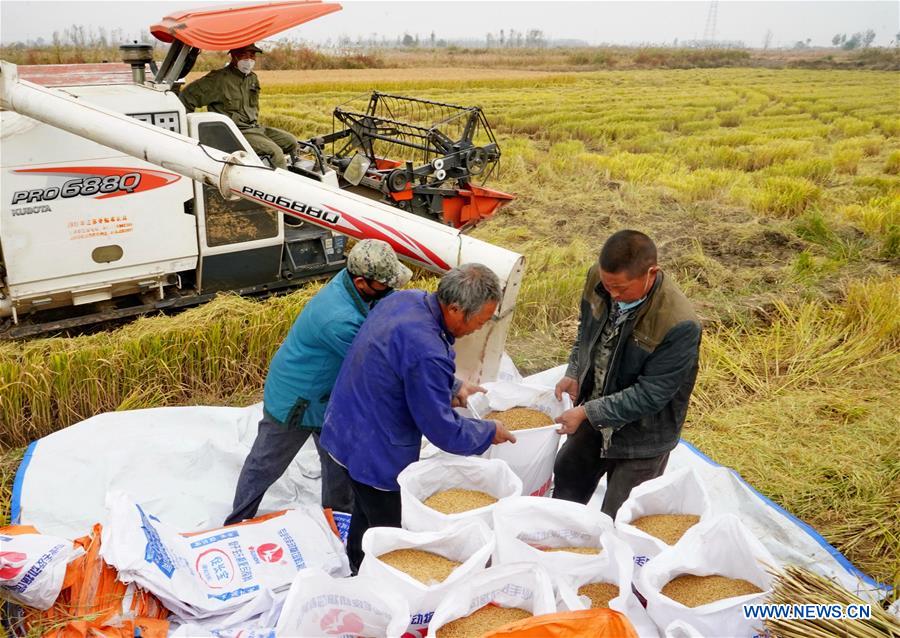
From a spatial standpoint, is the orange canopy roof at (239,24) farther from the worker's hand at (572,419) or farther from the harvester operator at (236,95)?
the worker's hand at (572,419)

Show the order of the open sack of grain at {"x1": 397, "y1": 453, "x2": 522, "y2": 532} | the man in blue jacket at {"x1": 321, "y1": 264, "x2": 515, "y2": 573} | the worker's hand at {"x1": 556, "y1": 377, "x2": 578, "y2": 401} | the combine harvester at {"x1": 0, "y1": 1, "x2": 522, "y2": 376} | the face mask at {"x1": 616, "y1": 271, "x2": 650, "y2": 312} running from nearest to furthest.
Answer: the man in blue jacket at {"x1": 321, "y1": 264, "x2": 515, "y2": 573}, the open sack of grain at {"x1": 397, "y1": 453, "x2": 522, "y2": 532}, the face mask at {"x1": 616, "y1": 271, "x2": 650, "y2": 312}, the worker's hand at {"x1": 556, "y1": 377, "x2": 578, "y2": 401}, the combine harvester at {"x1": 0, "y1": 1, "x2": 522, "y2": 376}

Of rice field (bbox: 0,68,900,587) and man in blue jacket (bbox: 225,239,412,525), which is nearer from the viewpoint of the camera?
man in blue jacket (bbox: 225,239,412,525)

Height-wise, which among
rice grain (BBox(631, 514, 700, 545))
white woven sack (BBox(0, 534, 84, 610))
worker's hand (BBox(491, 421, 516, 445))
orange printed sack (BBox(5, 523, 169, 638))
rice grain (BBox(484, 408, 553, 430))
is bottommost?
orange printed sack (BBox(5, 523, 169, 638))

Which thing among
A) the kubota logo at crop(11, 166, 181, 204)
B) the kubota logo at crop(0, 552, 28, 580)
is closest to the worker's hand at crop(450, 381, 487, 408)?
the kubota logo at crop(0, 552, 28, 580)

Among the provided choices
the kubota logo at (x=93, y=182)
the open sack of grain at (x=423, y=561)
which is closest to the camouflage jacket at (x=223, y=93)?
the kubota logo at (x=93, y=182)

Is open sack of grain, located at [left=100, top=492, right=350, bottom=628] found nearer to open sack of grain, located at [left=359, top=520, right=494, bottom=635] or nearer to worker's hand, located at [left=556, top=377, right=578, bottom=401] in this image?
open sack of grain, located at [left=359, top=520, right=494, bottom=635]

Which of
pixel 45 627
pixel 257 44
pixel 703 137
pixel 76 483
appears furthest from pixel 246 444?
pixel 703 137

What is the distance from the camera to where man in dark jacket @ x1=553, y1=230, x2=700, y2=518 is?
2.71 metres

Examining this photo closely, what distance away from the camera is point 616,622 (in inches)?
79.7

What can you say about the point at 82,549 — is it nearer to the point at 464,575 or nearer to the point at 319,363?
the point at 319,363

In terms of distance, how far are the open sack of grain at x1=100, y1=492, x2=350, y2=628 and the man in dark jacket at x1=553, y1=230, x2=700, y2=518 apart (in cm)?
125

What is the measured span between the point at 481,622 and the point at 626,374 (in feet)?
4.01

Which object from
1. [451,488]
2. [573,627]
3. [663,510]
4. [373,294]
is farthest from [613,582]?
[373,294]

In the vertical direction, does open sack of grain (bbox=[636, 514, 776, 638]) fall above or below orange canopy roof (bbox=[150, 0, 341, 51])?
below
